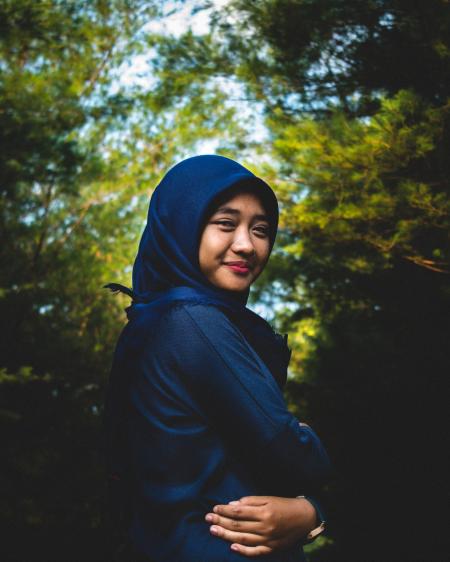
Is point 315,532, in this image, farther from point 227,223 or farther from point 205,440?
point 227,223

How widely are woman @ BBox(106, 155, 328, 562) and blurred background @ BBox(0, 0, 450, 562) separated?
8.31ft

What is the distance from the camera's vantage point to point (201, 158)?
4.99 feet

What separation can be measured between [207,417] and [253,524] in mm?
267

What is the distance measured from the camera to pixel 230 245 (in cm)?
143

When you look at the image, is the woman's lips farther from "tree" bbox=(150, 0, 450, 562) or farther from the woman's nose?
"tree" bbox=(150, 0, 450, 562)

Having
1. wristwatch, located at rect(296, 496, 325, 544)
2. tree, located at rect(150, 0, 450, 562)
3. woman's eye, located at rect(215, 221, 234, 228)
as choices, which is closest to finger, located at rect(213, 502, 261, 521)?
wristwatch, located at rect(296, 496, 325, 544)

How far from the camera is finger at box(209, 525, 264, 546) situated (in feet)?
3.70

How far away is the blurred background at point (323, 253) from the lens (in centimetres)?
368

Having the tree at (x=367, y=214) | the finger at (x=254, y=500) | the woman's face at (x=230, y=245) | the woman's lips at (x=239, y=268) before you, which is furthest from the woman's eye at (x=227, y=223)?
the tree at (x=367, y=214)

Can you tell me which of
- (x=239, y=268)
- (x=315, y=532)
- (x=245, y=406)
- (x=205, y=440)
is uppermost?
(x=239, y=268)

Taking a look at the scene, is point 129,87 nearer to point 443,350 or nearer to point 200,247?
point 443,350

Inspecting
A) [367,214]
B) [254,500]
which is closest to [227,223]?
[254,500]

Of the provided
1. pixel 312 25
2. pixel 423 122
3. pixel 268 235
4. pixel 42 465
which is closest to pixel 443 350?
pixel 423 122

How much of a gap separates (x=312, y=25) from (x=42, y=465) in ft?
19.5
